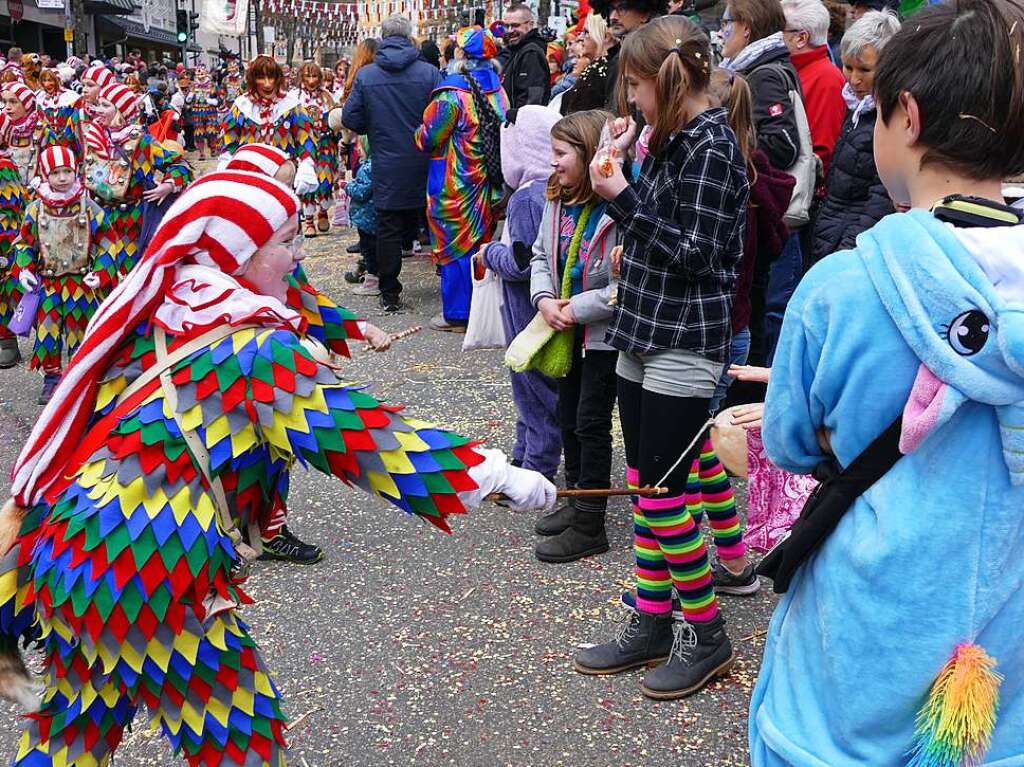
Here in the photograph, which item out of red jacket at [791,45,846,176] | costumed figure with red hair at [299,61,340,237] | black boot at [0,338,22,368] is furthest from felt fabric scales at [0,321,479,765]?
costumed figure with red hair at [299,61,340,237]

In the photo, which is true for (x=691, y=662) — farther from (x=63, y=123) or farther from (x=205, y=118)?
(x=205, y=118)

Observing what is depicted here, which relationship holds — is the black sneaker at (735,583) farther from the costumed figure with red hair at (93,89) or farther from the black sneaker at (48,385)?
the costumed figure with red hair at (93,89)

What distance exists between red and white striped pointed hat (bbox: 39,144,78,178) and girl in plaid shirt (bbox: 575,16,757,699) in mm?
4139

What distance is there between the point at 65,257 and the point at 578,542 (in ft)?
12.5

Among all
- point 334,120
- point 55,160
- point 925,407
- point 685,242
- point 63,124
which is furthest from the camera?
point 334,120

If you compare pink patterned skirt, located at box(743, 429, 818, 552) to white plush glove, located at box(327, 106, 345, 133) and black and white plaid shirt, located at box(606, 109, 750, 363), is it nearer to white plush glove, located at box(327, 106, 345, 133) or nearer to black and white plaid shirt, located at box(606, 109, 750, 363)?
black and white plaid shirt, located at box(606, 109, 750, 363)

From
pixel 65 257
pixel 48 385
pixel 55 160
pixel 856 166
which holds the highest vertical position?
pixel 856 166

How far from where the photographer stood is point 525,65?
812cm

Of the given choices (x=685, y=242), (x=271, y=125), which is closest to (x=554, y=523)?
(x=685, y=242)

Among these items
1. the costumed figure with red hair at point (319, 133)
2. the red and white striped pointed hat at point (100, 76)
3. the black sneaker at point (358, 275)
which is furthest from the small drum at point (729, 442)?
the costumed figure with red hair at point (319, 133)

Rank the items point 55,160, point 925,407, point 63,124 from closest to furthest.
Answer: point 925,407 < point 55,160 < point 63,124

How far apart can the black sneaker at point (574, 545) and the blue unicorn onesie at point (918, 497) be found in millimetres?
2398

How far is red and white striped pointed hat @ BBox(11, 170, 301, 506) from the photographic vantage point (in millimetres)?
2100

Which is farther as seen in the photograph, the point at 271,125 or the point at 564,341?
the point at 271,125
